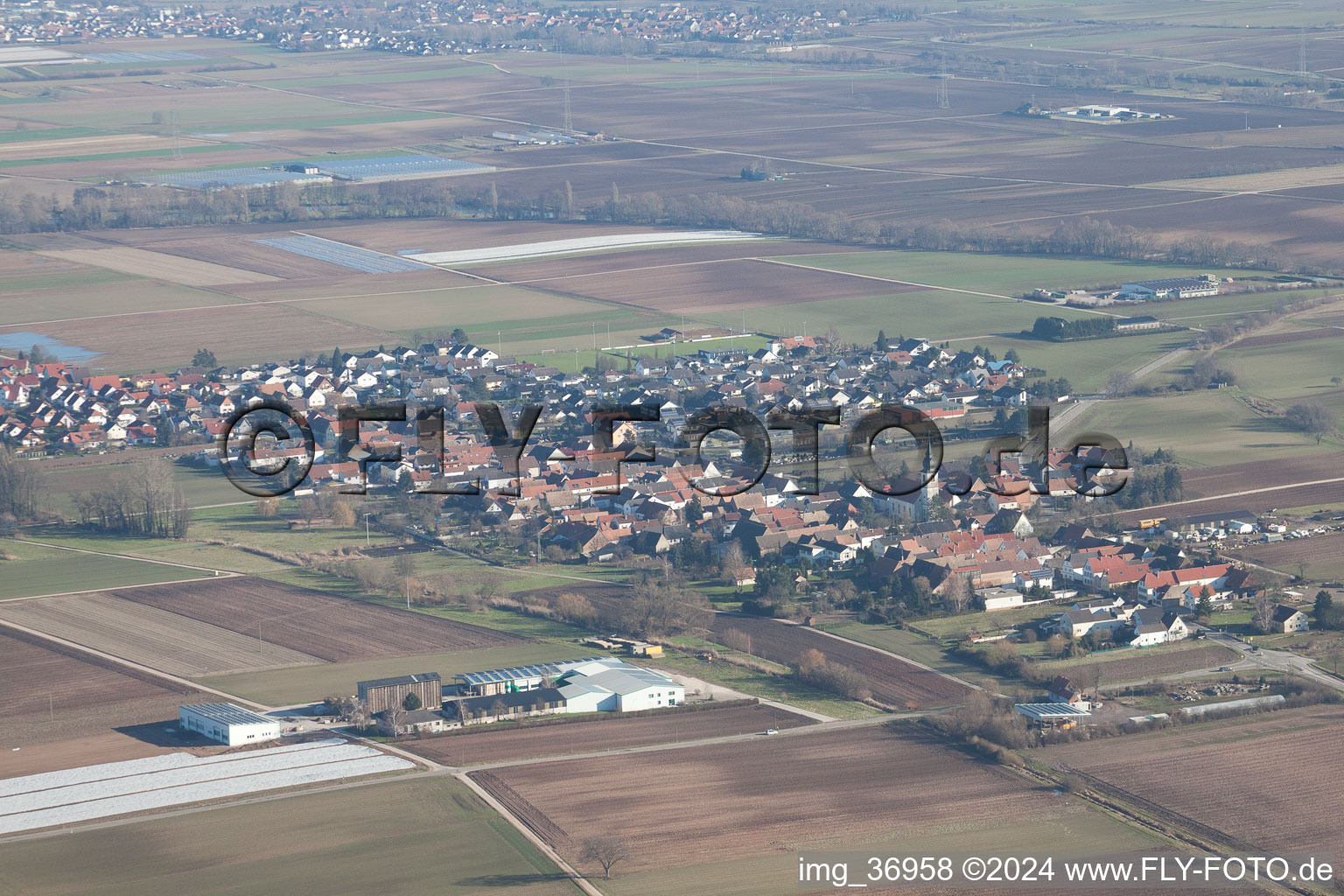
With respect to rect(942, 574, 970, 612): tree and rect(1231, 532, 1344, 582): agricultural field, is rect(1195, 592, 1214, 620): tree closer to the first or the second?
rect(1231, 532, 1344, 582): agricultural field

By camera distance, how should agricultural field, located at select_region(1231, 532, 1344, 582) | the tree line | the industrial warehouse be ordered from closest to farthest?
the industrial warehouse, agricultural field, located at select_region(1231, 532, 1344, 582), the tree line

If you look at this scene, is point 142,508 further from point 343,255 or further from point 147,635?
point 343,255

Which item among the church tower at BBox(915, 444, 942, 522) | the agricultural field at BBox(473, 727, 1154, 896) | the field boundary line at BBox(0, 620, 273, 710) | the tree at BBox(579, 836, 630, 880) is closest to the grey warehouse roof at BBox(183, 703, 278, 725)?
the field boundary line at BBox(0, 620, 273, 710)

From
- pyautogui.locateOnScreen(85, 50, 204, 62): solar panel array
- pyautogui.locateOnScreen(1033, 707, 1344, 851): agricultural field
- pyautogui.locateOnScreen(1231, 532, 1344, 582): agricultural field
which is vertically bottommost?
pyautogui.locateOnScreen(1033, 707, 1344, 851): agricultural field

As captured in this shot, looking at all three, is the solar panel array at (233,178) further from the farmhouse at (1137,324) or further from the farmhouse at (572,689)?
the farmhouse at (572,689)

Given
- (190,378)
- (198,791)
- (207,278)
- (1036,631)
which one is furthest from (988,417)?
(207,278)

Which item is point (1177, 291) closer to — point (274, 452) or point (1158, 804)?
point (274, 452)

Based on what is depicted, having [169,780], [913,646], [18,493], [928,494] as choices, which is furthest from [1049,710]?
[18,493]

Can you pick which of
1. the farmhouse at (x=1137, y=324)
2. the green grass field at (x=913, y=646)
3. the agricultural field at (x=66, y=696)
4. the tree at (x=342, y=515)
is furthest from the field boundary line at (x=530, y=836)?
the farmhouse at (x=1137, y=324)
